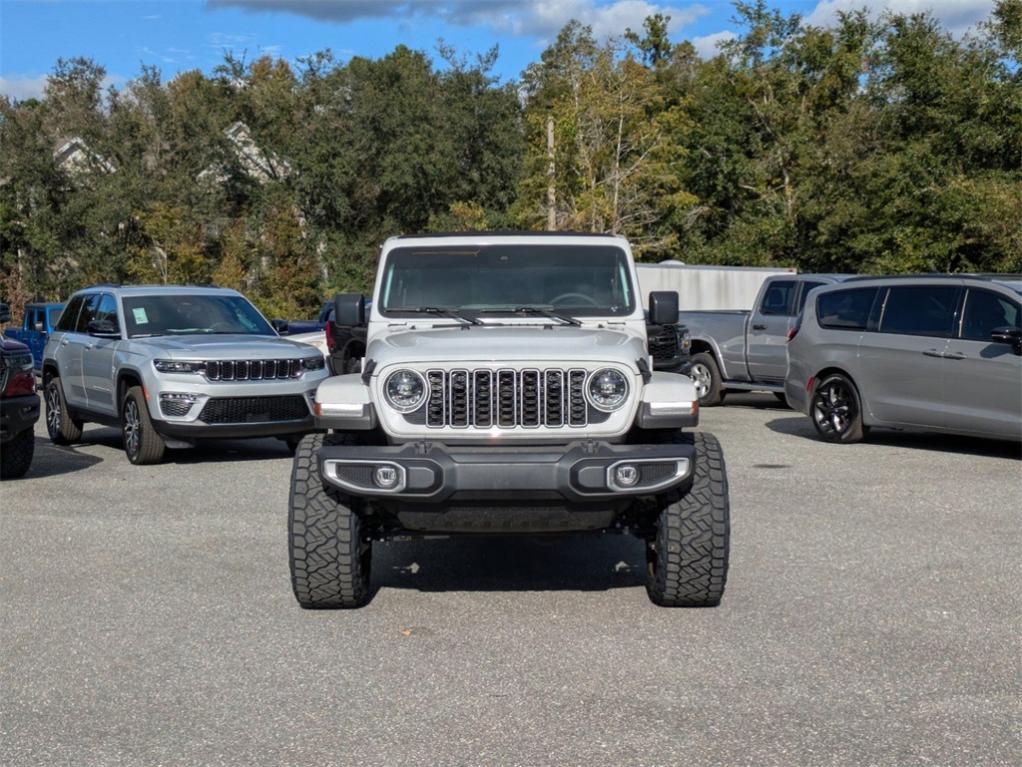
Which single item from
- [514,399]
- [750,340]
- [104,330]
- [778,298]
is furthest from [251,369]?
[778,298]

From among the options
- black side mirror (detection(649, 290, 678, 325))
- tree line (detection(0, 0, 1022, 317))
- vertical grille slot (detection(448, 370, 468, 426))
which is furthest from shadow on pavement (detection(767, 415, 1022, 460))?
tree line (detection(0, 0, 1022, 317))

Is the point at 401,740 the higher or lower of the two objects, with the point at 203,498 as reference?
higher

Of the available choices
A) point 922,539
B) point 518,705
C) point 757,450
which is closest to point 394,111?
point 757,450

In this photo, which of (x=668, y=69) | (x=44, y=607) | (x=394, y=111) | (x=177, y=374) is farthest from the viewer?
(x=668, y=69)

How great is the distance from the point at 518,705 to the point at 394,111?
52.4 metres

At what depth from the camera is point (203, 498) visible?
11.8m

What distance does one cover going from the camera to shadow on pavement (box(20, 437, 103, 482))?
1377 cm

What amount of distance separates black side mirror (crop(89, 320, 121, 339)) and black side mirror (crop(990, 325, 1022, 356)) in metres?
8.58

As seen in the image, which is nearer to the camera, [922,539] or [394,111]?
[922,539]

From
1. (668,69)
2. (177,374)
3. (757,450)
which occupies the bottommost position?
(757,450)

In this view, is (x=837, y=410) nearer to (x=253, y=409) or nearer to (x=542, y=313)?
(x=253, y=409)

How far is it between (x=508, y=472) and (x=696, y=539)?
1.07m

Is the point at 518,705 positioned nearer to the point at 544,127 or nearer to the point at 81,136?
the point at 544,127

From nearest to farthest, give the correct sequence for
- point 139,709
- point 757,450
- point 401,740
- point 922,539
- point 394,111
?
1. point 401,740
2. point 139,709
3. point 922,539
4. point 757,450
5. point 394,111
